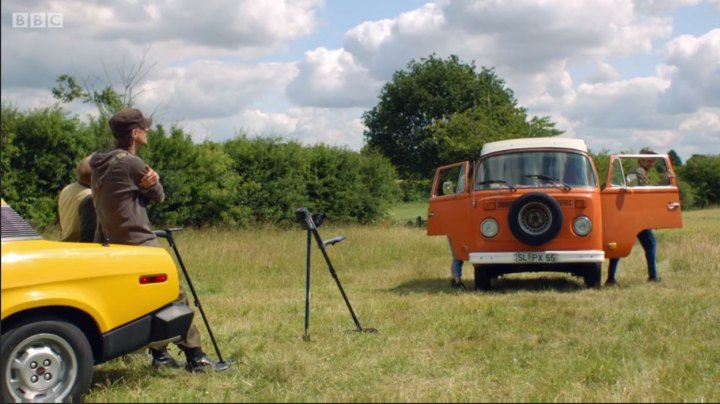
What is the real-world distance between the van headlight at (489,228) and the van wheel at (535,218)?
0.93 feet

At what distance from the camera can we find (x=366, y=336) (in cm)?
759

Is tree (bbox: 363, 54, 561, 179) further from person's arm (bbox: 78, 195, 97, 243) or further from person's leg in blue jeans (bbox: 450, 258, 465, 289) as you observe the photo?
person's arm (bbox: 78, 195, 97, 243)

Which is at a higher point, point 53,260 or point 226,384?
point 53,260

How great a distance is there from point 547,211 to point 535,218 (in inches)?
7.8

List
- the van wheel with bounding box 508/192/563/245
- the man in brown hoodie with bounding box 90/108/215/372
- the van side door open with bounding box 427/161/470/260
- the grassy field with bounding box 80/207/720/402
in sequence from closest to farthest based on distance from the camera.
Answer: the grassy field with bounding box 80/207/720/402 < the man in brown hoodie with bounding box 90/108/215/372 < the van wheel with bounding box 508/192/563/245 < the van side door open with bounding box 427/161/470/260

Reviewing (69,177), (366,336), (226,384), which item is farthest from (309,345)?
(69,177)

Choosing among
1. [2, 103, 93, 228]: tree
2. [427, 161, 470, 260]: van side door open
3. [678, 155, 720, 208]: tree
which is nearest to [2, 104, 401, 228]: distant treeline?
[2, 103, 93, 228]: tree

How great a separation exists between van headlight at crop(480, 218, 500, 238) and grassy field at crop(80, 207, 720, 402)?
82 centimetres

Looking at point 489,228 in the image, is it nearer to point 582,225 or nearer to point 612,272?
point 582,225

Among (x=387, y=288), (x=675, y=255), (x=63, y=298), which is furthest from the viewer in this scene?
(x=675, y=255)

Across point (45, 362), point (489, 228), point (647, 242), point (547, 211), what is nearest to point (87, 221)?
point (45, 362)

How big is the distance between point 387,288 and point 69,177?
384 inches

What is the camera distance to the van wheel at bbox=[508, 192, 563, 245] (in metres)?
10.5

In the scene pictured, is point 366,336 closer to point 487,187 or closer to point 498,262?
point 498,262
